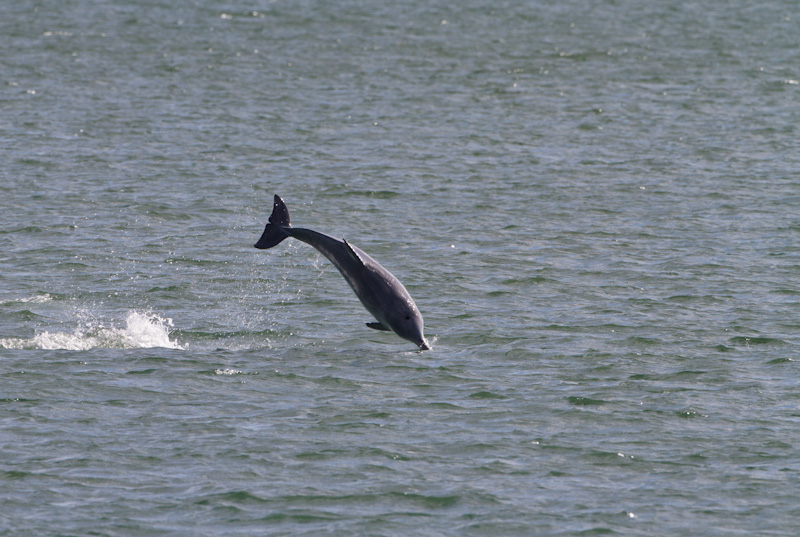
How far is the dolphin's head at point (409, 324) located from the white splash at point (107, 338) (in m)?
3.66

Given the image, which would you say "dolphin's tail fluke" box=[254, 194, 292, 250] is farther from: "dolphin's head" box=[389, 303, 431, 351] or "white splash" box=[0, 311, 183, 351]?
"dolphin's head" box=[389, 303, 431, 351]

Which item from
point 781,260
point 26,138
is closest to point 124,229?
point 26,138

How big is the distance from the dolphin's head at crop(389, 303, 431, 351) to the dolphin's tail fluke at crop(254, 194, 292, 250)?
7.59ft

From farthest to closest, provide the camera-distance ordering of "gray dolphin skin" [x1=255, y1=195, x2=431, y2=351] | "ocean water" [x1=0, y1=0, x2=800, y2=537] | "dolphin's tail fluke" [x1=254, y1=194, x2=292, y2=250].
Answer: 1. "dolphin's tail fluke" [x1=254, y1=194, x2=292, y2=250]
2. "gray dolphin skin" [x1=255, y1=195, x2=431, y2=351]
3. "ocean water" [x1=0, y1=0, x2=800, y2=537]

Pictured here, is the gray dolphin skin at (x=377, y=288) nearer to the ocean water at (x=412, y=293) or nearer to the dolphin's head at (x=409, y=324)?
the dolphin's head at (x=409, y=324)

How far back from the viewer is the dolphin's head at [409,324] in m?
20.5

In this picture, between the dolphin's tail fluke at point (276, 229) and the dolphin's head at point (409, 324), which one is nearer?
the dolphin's head at point (409, 324)

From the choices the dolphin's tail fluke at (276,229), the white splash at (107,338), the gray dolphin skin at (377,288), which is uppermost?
the dolphin's tail fluke at (276,229)

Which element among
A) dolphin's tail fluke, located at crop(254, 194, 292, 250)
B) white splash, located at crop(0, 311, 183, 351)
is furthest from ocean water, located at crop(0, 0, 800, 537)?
dolphin's tail fluke, located at crop(254, 194, 292, 250)

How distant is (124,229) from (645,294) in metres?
11.8

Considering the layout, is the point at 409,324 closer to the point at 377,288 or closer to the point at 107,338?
the point at 377,288

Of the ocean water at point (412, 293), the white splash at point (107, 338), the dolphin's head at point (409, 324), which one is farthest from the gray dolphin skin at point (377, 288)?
the white splash at point (107, 338)

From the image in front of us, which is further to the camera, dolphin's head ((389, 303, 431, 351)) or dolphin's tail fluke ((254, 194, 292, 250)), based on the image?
dolphin's tail fluke ((254, 194, 292, 250))

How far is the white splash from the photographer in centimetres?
2141
